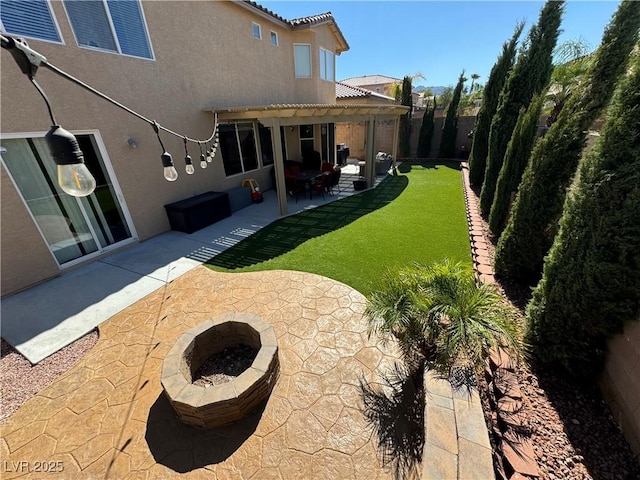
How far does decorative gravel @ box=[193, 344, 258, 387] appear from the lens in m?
3.47

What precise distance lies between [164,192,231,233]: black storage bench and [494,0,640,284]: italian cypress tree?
831cm

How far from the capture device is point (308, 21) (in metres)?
11.8

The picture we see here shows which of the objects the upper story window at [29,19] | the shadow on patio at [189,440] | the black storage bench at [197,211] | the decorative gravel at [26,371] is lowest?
the decorative gravel at [26,371]

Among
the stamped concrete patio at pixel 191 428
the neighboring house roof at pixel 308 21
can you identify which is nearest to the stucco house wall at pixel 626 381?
the stamped concrete patio at pixel 191 428

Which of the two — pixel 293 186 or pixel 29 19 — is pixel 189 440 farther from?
pixel 293 186

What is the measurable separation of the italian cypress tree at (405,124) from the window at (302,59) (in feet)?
27.5

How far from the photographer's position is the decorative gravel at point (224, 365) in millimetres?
3475

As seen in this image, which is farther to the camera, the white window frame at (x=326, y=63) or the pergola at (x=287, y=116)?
the white window frame at (x=326, y=63)

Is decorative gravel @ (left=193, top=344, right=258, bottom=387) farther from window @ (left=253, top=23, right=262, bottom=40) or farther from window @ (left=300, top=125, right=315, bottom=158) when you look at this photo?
window @ (left=300, top=125, right=315, bottom=158)

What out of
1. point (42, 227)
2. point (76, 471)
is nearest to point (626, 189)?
point (76, 471)

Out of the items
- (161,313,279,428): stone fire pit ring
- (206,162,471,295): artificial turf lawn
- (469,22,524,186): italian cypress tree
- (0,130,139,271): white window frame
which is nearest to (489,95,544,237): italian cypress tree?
(206,162,471,295): artificial turf lawn

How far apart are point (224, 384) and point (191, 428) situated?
2.27ft

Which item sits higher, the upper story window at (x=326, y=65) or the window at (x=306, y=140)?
the upper story window at (x=326, y=65)

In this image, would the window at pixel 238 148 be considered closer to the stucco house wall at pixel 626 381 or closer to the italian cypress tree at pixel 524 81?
the italian cypress tree at pixel 524 81
